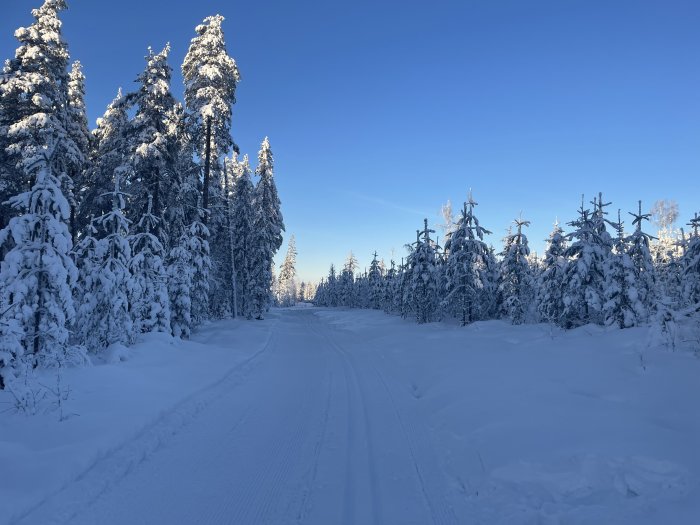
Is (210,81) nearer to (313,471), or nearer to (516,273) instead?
(313,471)

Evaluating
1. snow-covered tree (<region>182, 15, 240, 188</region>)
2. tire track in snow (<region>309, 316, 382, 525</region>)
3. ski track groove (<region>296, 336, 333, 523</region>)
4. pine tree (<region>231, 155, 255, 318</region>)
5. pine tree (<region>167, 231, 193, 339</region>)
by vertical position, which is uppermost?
snow-covered tree (<region>182, 15, 240, 188</region>)

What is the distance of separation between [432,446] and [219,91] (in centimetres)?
2199

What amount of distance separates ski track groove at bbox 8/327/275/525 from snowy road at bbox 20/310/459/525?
2 centimetres

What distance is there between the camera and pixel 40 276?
8.61 metres

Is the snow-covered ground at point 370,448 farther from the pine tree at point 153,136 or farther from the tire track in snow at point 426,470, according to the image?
the pine tree at point 153,136

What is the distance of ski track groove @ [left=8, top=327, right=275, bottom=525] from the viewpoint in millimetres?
4551

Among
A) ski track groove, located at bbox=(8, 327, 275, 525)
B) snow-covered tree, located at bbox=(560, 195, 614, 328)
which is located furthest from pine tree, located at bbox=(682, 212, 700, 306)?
ski track groove, located at bbox=(8, 327, 275, 525)

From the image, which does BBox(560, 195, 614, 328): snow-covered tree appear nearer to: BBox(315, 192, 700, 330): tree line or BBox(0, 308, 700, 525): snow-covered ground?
BBox(315, 192, 700, 330): tree line

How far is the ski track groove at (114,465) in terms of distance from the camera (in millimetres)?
4551

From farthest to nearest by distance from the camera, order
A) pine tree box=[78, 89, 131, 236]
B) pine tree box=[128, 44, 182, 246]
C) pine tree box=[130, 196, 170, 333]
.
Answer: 1. pine tree box=[78, 89, 131, 236]
2. pine tree box=[128, 44, 182, 246]
3. pine tree box=[130, 196, 170, 333]

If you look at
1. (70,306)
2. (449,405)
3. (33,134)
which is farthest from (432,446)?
(33,134)

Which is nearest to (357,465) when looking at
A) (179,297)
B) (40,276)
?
(40,276)

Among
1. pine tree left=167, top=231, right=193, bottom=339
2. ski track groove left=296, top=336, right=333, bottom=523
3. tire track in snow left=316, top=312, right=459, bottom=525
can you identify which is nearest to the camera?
ski track groove left=296, top=336, right=333, bottom=523

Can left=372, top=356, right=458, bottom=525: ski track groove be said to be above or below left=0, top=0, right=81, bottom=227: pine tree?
below
